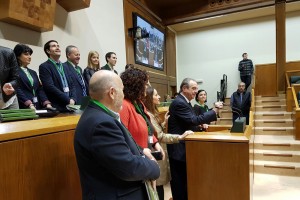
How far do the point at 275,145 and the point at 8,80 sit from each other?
4028 mm

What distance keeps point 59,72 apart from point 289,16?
745 centimetres

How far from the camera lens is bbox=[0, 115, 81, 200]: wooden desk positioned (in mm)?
837

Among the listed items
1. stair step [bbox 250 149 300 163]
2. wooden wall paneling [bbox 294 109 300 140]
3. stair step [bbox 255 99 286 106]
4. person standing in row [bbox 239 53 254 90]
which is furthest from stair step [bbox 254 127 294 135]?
person standing in row [bbox 239 53 254 90]

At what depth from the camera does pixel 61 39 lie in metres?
3.41

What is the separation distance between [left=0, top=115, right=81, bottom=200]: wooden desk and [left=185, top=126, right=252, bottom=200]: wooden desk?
2.66ft

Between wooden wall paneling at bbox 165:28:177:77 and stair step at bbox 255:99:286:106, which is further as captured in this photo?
wooden wall paneling at bbox 165:28:177:77

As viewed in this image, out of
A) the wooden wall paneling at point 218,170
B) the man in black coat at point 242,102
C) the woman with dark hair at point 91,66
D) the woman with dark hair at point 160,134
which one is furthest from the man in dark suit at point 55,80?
the man in black coat at point 242,102

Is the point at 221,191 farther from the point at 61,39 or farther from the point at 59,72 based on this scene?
the point at 61,39

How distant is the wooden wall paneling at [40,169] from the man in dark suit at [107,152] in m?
0.21

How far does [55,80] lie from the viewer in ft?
7.86

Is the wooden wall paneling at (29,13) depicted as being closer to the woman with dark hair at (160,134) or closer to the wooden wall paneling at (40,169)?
the woman with dark hair at (160,134)

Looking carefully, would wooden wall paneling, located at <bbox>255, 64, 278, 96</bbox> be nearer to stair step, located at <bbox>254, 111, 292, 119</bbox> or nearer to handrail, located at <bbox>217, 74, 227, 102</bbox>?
handrail, located at <bbox>217, 74, 227, 102</bbox>

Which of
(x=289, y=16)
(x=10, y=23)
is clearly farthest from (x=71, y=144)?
(x=289, y=16)

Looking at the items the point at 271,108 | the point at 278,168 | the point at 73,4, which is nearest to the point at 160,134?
the point at 73,4
